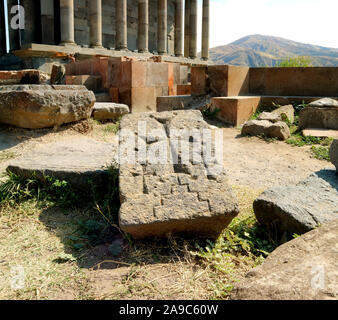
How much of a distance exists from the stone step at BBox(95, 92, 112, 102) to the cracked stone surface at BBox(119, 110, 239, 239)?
17.7 feet

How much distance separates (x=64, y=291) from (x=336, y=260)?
57.4 inches

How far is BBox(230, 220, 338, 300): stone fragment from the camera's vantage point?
4.93ft

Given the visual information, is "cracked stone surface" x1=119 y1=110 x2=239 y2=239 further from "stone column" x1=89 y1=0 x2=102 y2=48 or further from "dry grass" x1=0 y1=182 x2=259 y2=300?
"stone column" x1=89 y1=0 x2=102 y2=48

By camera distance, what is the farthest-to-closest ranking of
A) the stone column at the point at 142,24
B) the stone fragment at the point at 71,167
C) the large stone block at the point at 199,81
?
the stone column at the point at 142,24, the large stone block at the point at 199,81, the stone fragment at the point at 71,167

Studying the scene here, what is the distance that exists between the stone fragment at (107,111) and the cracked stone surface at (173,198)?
3681 mm

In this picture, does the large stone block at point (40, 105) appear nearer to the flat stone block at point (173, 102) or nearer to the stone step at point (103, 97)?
the stone step at point (103, 97)

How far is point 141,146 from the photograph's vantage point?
2.72m

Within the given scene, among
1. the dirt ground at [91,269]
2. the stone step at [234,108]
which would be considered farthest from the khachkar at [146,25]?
the dirt ground at [91,269]

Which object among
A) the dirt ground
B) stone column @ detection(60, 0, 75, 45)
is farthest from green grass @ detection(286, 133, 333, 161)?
stone column @ detection(60, 0, 75, 45)

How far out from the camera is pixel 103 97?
26.1ft

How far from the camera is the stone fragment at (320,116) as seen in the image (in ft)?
22.1

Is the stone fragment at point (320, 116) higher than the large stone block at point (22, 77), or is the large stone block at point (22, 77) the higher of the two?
the large stone block at point (22, 77)
